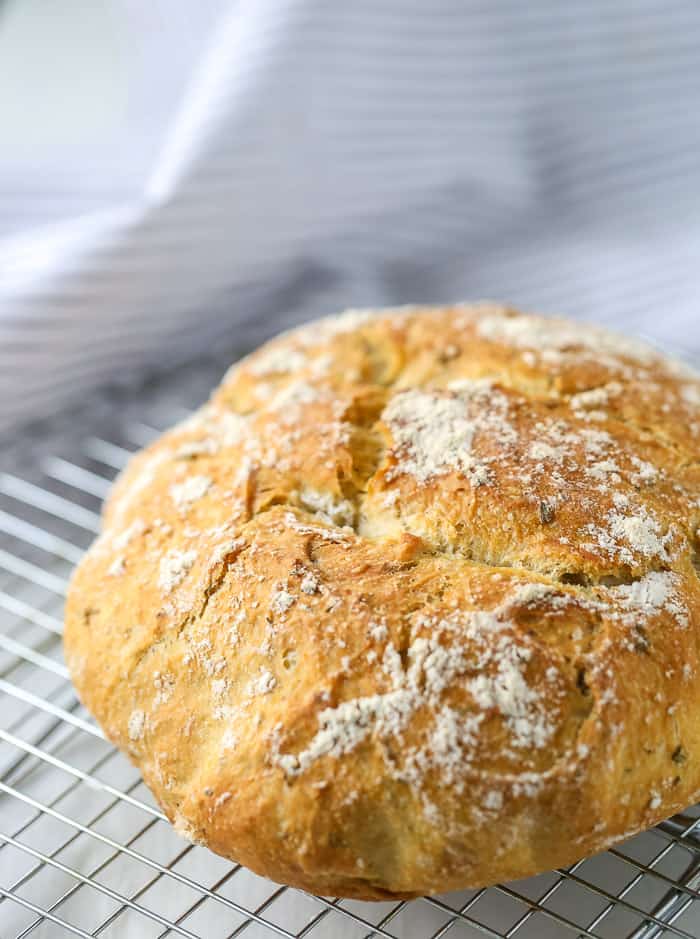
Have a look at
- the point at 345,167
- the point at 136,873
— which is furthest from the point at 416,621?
the point at 345,167

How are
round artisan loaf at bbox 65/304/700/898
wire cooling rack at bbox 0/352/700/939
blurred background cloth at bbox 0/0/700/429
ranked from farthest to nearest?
1. blurred background cloth at bbox 0/0/700/429
2. wire cooling rack at bbox 0/352/700/939
3. round artisan loaf at bbox 65/304/700/898

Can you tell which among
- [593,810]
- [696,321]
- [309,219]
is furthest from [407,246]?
[593,810]

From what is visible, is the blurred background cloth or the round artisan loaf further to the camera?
the blurred background cloth

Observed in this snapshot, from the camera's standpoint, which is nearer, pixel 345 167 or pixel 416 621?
pixel 416 621

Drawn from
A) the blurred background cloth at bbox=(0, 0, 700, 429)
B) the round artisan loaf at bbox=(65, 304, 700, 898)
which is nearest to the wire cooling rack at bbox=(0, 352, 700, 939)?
the round artisan loaf at bbox=(65, 304, 700, 898)

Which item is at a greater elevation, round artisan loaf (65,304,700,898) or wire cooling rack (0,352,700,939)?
round artisan loaf (65,304,700,898)

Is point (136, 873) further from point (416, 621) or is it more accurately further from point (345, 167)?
point (345, 167)

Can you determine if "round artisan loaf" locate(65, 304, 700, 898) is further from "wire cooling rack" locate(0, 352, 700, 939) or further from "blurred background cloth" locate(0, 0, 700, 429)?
"blurred background cloth" locate(0, 0, 700, 429)

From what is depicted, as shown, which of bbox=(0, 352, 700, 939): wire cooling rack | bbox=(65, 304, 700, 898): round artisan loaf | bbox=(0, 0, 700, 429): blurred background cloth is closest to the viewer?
bbox=(65, 304, 700, 898): round artisan loaf
